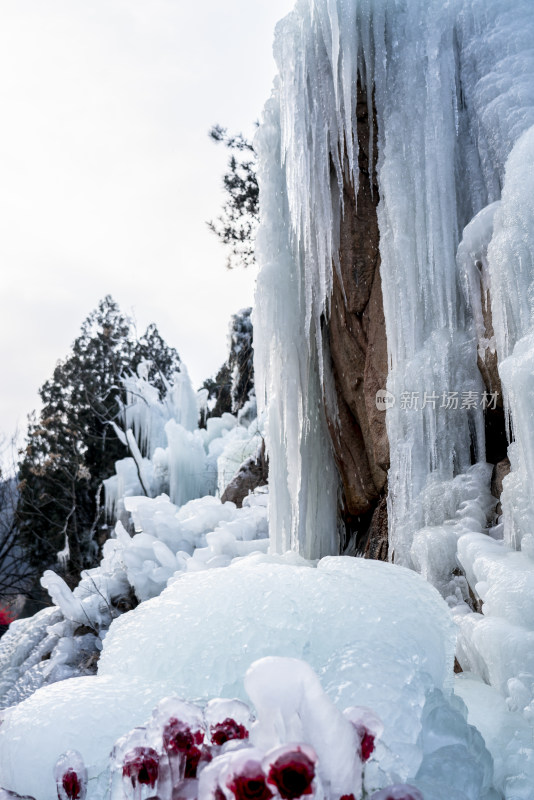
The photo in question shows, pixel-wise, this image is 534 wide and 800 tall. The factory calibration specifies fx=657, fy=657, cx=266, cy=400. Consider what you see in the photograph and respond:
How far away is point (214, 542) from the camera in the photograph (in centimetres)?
534

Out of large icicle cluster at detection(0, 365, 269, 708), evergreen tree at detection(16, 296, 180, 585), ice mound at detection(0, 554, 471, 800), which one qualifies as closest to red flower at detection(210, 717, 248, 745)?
ice mound at detection(0, 554, 471, 800)

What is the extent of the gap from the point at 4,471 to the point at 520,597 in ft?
42.8

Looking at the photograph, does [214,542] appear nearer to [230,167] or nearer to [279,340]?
[279,340]

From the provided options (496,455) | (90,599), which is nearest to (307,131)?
(496,455)

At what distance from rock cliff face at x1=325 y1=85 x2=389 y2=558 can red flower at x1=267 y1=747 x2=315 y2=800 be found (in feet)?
10.0

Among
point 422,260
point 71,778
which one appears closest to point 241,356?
point 422,260

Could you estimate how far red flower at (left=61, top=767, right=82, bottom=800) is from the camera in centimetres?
114

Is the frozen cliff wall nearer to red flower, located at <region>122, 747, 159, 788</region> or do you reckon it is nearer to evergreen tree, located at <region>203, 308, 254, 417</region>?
red flower, located at <region>122, 747, 159, 788</region>

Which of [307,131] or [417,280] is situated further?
[307,131]

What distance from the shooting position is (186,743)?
1.05m

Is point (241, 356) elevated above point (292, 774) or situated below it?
above

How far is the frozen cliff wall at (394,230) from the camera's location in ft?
10.8

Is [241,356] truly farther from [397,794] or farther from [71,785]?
[397,794]

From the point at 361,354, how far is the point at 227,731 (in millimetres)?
3257
